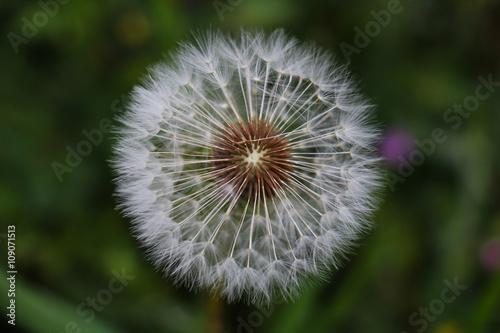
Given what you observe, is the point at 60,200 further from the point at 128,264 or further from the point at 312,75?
the point at 312,75

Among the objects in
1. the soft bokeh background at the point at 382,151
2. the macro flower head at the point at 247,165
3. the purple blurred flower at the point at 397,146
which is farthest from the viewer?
the purple blurred flower at the point at 397,146

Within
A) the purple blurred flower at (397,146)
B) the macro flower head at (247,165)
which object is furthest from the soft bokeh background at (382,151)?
the macro flower head at (247,165)

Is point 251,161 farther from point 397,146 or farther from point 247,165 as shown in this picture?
point 397,146

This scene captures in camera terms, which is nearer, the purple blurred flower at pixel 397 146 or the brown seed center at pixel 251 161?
the brown seed center at pixel 251 161

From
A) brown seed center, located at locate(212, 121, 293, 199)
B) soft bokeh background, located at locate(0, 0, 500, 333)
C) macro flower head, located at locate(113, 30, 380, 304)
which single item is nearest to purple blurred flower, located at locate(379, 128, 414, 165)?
soft bokeh background, located at locate(0, 0, 500, 333)

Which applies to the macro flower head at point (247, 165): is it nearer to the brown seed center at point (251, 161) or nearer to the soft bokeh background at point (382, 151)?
the brown seed center at point (251, 161)

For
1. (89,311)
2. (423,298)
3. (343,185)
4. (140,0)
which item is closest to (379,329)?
(423,298)

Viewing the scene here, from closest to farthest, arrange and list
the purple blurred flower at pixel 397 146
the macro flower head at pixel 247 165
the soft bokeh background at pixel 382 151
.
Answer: the macro flower head at pixel 247 165 → the soft bokeh background at pixel 382 151 → the purple blurred flower at pixel 397 146
